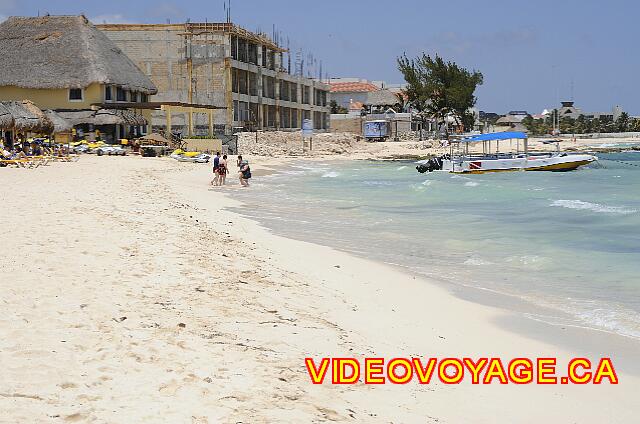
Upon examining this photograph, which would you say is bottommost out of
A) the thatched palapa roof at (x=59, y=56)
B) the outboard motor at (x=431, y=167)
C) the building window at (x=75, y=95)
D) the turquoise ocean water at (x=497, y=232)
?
the turquoise ocean water at (x=497, y=232)

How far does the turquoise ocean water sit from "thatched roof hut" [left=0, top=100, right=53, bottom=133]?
9.12 m

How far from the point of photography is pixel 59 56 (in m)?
44.6

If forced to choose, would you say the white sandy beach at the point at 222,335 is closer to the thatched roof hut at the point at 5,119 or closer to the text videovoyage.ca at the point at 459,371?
the text videovoyage.ca at the point at 459,371

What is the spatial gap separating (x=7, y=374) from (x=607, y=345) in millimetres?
5035

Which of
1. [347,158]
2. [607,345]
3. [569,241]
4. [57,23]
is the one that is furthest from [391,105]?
[607,345]

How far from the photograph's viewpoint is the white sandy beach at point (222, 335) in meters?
4.22

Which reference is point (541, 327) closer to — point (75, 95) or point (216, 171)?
point (216, 171)

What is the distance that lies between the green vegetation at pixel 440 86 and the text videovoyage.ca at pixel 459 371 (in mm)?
63848

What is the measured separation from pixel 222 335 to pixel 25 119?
24207mm

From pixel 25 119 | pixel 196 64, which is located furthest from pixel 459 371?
pixel 196 64

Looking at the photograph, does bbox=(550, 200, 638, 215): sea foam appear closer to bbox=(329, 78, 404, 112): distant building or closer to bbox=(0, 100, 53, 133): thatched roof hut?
bbox=(0, 100, 53, 133): thatched roof hut

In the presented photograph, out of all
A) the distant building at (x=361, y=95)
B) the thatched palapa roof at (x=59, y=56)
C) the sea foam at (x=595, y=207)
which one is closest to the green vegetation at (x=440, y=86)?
the distant building at (x=361, y=95)

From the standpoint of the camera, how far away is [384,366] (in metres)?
5.27

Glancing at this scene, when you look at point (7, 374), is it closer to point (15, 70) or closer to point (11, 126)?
point (11, 126)
